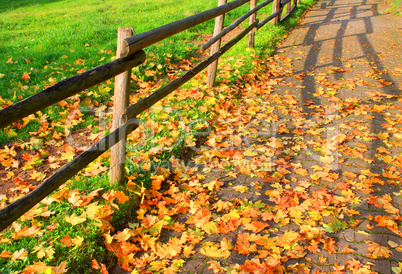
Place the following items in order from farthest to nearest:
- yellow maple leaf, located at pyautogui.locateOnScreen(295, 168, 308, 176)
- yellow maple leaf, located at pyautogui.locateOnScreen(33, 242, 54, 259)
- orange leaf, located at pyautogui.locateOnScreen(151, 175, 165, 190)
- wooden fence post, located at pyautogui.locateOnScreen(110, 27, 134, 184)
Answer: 1. yellow maple leaf, located at pyautogui.locateOnScreen(295, 168, 308, 176)
2. orange leaf, located at pyautogui.locateOnScreen(151, 175, 165, 190)
3. wooden fence post, located at pyautogui.locateOnScreen(110, 27, 134, 184)
4. yellow maple leaf, located at pyautogui.locateOnScreen(33, 242, 54, 259)

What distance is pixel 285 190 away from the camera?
296 centimetres

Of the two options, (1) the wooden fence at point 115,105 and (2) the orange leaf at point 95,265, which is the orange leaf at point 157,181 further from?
(2) the orange leaf at point 95,265

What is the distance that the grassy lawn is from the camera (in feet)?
7.40

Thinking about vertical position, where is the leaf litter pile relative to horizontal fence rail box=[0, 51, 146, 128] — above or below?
below

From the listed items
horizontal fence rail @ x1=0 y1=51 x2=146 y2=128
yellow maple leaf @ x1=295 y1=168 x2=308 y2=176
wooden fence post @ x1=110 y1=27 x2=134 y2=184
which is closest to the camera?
horizontal fence rail @ x1=0 y1=51 x2=146 y2=128

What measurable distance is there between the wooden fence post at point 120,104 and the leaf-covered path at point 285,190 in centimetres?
39

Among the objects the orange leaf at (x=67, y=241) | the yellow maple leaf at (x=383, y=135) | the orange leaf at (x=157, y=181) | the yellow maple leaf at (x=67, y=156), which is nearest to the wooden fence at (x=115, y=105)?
the orange leaf at (x=157, y=181)

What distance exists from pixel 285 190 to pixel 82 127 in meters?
2.72

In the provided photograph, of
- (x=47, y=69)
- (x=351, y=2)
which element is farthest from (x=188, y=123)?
(x=351, y=2)

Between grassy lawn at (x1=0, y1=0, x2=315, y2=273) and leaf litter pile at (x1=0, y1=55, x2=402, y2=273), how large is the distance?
0.08 feet

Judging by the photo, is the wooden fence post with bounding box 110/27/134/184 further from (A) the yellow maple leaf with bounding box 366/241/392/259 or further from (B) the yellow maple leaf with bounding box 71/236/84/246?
(A) the yellow maple leaf with bounding box 366/241/392/259

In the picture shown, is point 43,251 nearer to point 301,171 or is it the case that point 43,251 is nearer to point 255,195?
point 255,195

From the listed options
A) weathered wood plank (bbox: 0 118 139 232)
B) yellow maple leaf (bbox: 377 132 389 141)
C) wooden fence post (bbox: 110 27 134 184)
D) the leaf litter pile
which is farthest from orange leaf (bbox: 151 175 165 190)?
yellow maple leaf (bbox: 377 132 389 141)

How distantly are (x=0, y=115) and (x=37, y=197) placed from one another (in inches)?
22.9
